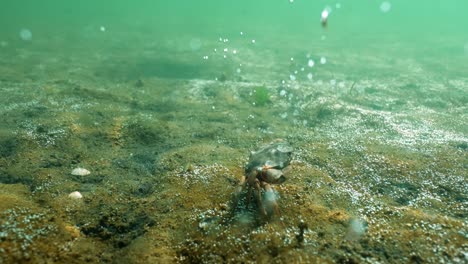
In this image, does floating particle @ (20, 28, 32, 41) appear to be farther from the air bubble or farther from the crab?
the crab

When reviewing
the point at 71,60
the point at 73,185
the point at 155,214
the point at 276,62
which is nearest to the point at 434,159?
the point at 155,214

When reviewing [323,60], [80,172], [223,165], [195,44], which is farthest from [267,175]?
[195,44]

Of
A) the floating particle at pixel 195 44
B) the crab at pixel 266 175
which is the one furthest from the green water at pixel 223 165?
the floating particle at pixel 195 44

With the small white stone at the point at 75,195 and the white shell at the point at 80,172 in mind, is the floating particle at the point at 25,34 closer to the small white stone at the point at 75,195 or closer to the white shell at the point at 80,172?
the white shell at the point at 80,172

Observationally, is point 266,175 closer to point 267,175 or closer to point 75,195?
point 267,175

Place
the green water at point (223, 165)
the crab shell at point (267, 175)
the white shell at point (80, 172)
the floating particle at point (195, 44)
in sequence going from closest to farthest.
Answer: the green water at point (223, 165)
the crab shell at point (267, 175)
the white shell at point (80, 172)
the floating particle at point (195, 44)

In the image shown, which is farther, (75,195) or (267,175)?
(75,195)

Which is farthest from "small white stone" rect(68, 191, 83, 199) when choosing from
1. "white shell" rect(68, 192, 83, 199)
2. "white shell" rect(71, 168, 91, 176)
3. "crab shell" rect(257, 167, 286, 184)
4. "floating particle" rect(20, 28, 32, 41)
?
"floating particle" rect(20, 28, 32, 41)
